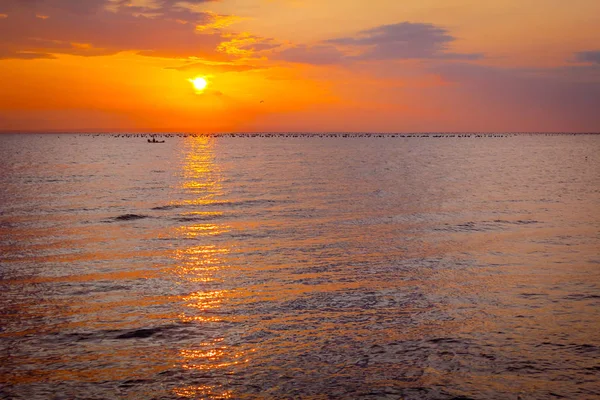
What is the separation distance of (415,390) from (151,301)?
845 cm

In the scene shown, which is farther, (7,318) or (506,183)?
(506,183)

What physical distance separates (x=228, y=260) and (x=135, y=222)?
1128 centimetres

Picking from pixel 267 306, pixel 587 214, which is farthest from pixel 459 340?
pixel 587 214

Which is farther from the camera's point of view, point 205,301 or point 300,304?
point 205,301

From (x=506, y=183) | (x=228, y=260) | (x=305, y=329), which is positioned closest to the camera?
(x=305, y=329)

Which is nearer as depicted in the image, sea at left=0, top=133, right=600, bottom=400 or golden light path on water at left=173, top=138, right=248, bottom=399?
golden light path on water at left=173, top=138, right=248, bottom=399

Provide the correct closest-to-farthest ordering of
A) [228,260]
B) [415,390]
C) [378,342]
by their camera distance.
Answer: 1. [415,390]
2. [378,342]
3. [228,260]

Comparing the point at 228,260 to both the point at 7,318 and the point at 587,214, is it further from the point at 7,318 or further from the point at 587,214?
the point at 587,214

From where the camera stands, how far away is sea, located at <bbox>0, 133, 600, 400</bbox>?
397 inches

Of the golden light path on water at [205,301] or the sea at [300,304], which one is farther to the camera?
the sea at [300,304]

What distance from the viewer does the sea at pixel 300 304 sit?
10.1m

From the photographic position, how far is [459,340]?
12102 millimetres

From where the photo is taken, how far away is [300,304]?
1471cm

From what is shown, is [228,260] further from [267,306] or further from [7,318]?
[7,318]
